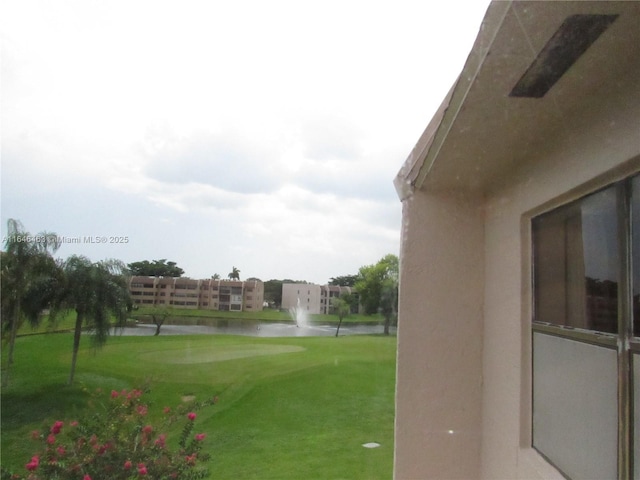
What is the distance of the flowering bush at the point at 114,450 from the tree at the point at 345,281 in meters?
1.33

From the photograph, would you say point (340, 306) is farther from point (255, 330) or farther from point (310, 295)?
point (255, 330)

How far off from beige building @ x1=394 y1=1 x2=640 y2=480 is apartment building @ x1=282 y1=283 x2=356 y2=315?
1.49 m

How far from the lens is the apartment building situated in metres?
3.59

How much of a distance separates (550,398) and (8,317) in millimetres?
2823

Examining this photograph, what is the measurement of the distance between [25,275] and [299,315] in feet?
5.83

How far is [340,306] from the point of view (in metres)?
3.73

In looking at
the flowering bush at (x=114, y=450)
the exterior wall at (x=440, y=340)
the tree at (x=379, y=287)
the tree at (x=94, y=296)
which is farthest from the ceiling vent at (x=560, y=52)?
the tree at (x=94, y=296)

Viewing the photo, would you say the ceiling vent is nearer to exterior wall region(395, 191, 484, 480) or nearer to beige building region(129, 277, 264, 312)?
exterior wall region(395, 191, 484, 480)

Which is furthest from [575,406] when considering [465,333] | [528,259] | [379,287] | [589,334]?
[379,287]

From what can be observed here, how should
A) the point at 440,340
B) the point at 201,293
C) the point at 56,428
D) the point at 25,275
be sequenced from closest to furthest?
1. the point at 440,340
2. the point at 56,428
3. the point at 25,275
4. the point at 201,293

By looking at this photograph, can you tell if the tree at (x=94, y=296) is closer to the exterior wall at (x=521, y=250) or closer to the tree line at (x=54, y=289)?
the tree line at (x=54, y=289)

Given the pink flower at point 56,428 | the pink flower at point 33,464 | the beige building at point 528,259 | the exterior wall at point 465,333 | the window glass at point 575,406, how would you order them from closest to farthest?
the beige building at point 528,259 < the window glass at point 575,406 < the exterior wall at point 465,333 < the pink flower at point 33,464 < the pink flower at point 56,428

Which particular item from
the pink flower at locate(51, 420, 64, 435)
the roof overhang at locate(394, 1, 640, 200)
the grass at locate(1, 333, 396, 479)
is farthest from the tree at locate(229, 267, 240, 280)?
the roof overhang at locate(394, 1, 640, 200)

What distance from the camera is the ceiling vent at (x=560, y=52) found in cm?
92
